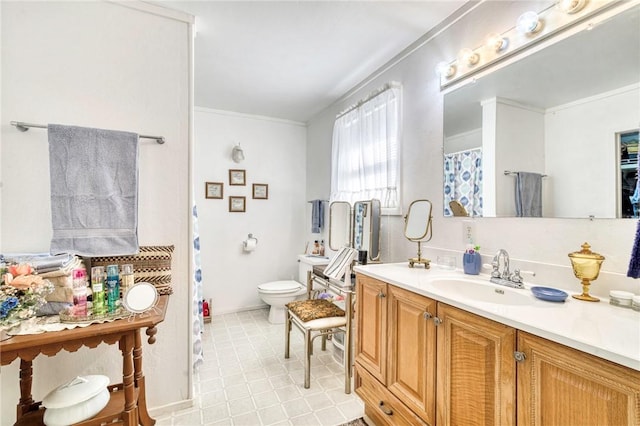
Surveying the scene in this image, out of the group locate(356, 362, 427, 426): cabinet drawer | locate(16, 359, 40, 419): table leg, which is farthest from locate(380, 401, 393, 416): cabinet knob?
locate(16, 359, 40, 419): table leg

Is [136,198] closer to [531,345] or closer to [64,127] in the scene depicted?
[64,127]

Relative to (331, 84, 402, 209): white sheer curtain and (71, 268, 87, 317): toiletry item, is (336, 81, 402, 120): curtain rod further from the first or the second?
(71, 268, 87, 317): toiletry item

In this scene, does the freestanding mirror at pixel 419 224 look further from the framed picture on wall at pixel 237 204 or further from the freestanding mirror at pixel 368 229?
the framed picture on wall at pixel 237 204

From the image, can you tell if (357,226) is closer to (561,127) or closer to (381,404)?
(381,404)

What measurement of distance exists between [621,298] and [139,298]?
6.73 ft

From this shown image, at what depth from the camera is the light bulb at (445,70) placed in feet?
5.92

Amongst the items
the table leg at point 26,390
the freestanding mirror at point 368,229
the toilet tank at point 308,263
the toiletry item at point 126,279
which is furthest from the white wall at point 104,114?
the toilet tank at point 308,263

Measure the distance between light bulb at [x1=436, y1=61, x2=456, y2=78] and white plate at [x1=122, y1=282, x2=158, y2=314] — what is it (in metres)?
2.16

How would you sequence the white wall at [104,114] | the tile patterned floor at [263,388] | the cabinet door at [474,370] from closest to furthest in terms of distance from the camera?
1. the cabinet door at [474,370]
2. the white wall at [104,114]
3. the tile patterned floor at [263,388]

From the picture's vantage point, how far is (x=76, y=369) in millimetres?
1567

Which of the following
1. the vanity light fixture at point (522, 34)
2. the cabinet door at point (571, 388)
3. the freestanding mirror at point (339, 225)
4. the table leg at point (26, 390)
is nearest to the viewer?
the cabinet door at point (571, 388)

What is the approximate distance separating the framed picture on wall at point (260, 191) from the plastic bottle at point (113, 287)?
Result: 2.33 meters

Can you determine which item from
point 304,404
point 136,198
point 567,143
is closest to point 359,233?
point 304,404

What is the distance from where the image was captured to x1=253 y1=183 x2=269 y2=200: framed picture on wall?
3.69m
